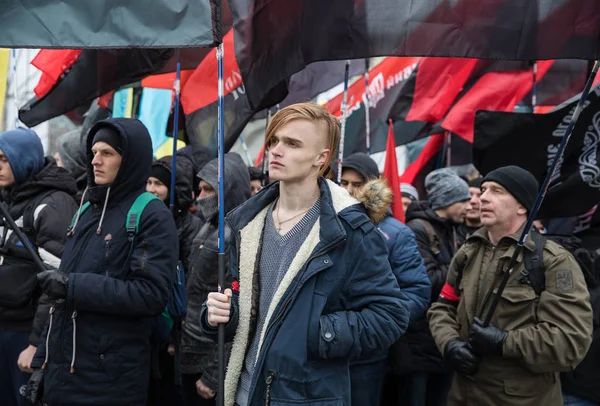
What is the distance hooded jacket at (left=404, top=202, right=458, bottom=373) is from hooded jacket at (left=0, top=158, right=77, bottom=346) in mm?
2422

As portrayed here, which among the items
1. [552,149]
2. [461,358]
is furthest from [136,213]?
[552,149]

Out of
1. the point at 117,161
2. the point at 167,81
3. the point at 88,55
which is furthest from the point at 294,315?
the point at 167,81

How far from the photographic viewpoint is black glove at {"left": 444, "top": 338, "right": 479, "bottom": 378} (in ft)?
12.4

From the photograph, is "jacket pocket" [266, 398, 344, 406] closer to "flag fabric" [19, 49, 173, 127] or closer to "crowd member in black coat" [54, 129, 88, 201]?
"flag fabric" [19, 49, 173, 127]

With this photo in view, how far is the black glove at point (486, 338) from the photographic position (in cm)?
366

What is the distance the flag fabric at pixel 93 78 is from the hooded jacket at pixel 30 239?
739mm

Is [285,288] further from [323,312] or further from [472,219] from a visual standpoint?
[472,219]

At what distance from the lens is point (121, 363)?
3648 millimetres

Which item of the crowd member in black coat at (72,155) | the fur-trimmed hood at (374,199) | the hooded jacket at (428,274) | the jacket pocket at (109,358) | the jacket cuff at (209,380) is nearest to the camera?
the fur-trimmed hood at (374,199)

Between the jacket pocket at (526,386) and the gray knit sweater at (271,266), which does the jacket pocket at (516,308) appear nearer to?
the jacket pocket at (526,386)

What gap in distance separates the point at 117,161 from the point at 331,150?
4.85 feet

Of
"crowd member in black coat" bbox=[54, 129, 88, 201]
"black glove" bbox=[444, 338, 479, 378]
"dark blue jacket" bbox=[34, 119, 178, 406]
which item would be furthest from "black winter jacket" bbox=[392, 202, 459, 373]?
"crowd member in black coat" bbox=[54, 129, 88, 201]

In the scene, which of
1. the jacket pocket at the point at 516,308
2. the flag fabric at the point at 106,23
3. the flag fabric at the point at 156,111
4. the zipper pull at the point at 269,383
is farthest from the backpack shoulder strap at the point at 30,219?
the flag fabric at the point at 156,111

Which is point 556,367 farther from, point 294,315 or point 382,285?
point 294,315
